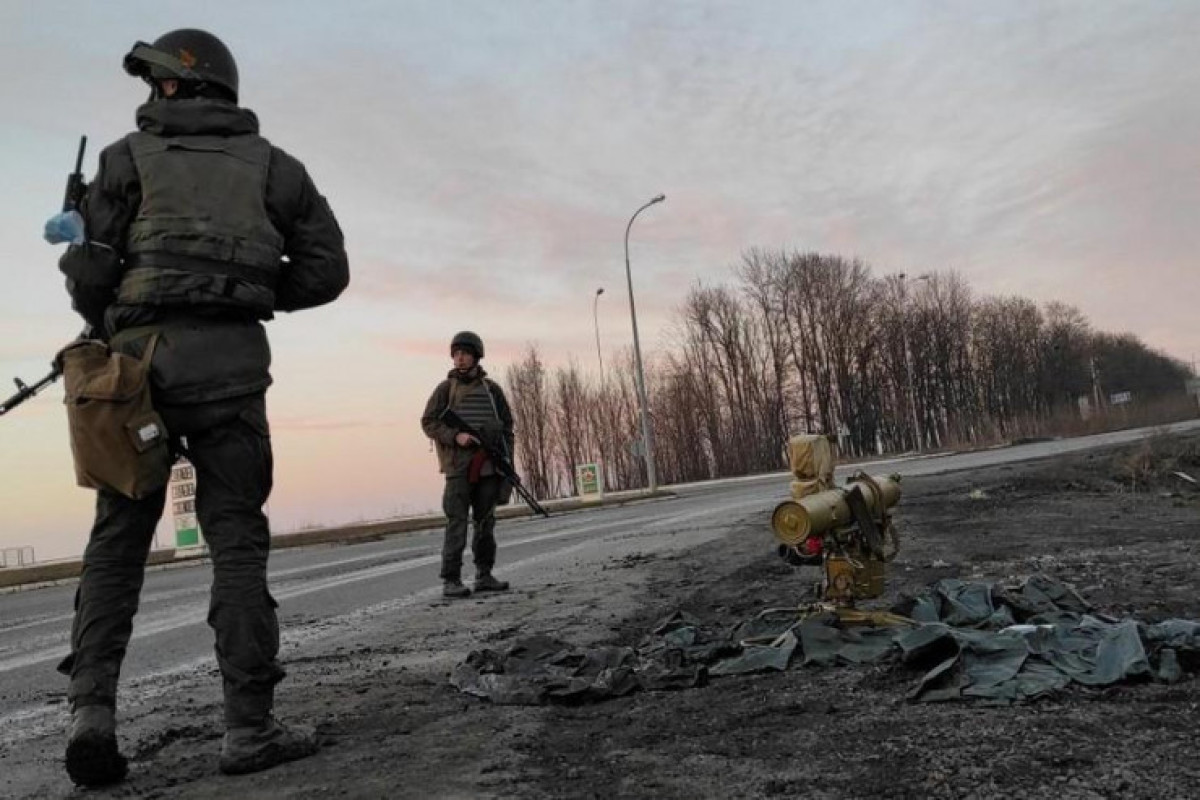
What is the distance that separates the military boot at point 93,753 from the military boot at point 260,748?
0.29 metres

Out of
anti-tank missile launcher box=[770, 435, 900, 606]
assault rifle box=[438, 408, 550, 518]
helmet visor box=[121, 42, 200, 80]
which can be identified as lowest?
anti-tank missile launcher box=[770, 435, 900, 606]

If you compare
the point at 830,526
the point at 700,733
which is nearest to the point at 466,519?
the point at 830,526

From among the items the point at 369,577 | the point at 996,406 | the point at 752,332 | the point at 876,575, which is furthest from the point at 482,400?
the point at 996,406

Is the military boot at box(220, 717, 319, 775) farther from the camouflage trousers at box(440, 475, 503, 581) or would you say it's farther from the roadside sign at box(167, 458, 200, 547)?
the roadside sign at box(167, 458, 200, 547)

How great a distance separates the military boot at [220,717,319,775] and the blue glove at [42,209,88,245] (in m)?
1.54

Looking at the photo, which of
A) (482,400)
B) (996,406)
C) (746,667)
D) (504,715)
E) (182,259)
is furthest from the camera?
(996,406)

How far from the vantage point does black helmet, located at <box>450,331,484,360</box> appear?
24.0 feet

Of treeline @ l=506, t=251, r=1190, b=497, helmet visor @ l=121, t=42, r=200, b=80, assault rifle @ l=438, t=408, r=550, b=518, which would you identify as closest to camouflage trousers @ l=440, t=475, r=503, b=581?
assault rifle @ l=438, t=408, r=550, b=518

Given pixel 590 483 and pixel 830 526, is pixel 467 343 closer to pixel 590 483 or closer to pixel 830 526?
pixel 830 526

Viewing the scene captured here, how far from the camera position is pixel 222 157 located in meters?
2.90

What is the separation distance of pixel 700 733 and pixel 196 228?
6.98 feet

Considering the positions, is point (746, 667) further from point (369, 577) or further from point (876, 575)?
point (369, 577)

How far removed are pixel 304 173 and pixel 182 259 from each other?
0.57 metres

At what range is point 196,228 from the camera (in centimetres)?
280
